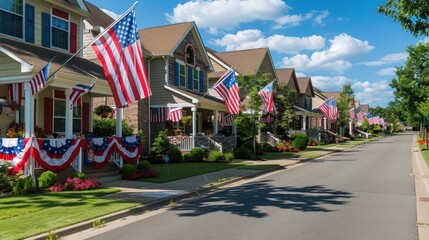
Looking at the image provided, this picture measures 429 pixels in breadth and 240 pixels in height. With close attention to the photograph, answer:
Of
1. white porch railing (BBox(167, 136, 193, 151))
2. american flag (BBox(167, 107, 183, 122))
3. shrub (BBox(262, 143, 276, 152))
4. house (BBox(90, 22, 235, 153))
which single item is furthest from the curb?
shrub (BBox(262, 143, 276, 152))

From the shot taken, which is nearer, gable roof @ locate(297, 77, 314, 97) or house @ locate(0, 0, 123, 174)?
house @ locate(0, 0, 123, 174)

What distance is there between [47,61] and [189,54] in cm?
1476

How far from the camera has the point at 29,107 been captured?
504 inches

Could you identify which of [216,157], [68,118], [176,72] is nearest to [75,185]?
[68,118]

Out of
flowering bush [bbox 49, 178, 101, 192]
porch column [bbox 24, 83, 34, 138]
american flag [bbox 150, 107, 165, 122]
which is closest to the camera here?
flowering bush [bbox 49, 178, 101, 192]

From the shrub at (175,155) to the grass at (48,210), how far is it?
10.3 m

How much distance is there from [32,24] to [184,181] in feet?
29.0

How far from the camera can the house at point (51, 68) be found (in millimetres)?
13219

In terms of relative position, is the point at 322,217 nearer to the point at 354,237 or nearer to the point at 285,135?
the point at 354,237

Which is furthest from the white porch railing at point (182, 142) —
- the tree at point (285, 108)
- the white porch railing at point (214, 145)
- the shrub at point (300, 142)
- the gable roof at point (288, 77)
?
the gable roof at point (288, 77)

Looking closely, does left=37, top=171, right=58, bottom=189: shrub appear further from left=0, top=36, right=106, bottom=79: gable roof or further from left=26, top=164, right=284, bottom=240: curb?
left=26, top=164, right=284, bottom=240: curb

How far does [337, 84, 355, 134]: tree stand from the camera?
193ft

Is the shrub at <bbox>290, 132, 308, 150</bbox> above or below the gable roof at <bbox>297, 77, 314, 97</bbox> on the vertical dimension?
below

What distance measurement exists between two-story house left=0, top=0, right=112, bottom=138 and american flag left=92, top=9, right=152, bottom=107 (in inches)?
70.4
